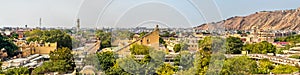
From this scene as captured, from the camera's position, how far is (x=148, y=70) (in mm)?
7398

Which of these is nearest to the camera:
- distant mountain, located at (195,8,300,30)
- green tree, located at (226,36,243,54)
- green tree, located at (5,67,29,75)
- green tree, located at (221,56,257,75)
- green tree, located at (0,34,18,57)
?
green tree, located at (221,56,257,75)

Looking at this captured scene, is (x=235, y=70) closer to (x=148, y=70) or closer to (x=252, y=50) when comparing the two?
(x=148, y=70)

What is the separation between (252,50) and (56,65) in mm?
7874

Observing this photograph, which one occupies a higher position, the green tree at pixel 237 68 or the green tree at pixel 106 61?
the green tree at pixel 106 61

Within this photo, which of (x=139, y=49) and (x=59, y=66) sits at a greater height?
(x=139, y=49)

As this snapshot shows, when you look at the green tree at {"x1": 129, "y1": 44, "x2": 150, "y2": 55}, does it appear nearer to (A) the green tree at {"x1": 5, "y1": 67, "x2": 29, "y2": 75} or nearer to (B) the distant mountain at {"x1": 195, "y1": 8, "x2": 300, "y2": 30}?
(A) the green tree at {"x1": 5, "y1": 67, "x2": 29, "y2": 75}

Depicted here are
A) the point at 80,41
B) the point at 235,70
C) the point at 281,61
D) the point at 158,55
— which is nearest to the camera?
the point at 235,70

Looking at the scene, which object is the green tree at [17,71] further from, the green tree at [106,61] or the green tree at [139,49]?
the green tree at [139,49]

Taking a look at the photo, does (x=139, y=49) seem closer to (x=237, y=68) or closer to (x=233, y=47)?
(x=233, y=47)

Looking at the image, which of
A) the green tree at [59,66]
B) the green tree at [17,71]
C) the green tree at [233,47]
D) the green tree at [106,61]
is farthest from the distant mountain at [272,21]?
the green tree at [17,71]

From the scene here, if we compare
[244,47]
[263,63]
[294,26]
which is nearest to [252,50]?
[244,47]

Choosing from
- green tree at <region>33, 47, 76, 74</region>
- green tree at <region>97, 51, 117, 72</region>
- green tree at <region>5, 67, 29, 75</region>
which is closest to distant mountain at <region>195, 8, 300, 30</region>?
green tree at <region>97, 51, 117, 72</region>

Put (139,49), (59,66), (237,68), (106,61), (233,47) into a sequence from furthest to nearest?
(233,47), (139,49), (106,61), (59,66), (237,68)

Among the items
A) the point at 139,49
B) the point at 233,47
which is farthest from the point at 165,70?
the point at 233,47
